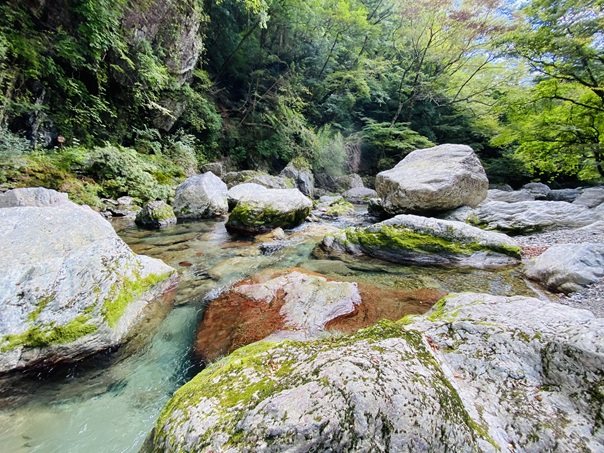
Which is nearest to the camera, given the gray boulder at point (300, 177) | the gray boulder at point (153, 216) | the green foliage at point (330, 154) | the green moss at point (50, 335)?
the green moss at point (50, 335)

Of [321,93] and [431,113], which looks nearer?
[321,93]

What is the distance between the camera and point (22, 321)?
2.13m

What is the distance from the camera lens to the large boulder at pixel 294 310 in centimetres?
275

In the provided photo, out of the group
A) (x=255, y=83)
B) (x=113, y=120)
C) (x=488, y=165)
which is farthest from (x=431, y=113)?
(x=113, y=120)

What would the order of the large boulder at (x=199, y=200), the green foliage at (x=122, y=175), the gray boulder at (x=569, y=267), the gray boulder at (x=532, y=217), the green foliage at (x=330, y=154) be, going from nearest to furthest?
1. the gray boulder at (x=569, y=267)
2. the gray boulder at (x=532, y=217)
3. the green foliage at (x=122, y=175)
4. the large boulder at (x=199, y=200)
5. the green foliage at (x=330, y=154)

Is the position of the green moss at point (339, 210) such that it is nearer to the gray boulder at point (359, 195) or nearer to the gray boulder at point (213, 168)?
the gray boulder at point (359, 195)

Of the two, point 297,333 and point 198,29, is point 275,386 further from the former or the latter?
point 198,29

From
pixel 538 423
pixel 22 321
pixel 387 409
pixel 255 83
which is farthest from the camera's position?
pixel 255 83

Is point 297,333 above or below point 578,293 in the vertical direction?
above

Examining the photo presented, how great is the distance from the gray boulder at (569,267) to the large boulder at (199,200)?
824 cm

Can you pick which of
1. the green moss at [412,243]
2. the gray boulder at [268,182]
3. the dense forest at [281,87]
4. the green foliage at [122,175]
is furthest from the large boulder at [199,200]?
the green moss at [412,243]

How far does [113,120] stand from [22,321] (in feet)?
36.9

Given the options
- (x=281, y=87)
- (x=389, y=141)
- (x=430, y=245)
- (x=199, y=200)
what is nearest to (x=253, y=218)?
(x=199, y=200)

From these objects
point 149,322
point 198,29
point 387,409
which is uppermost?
point 198,29
